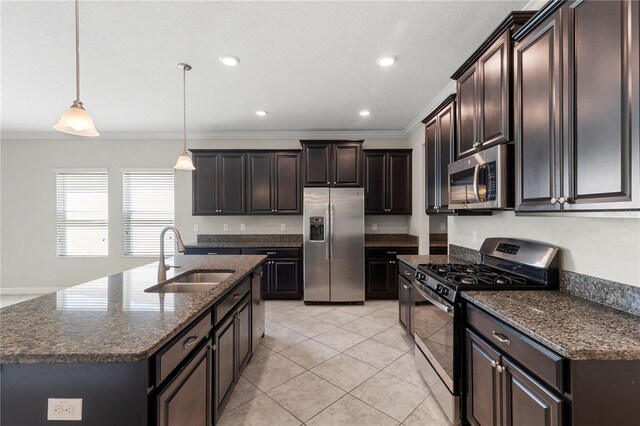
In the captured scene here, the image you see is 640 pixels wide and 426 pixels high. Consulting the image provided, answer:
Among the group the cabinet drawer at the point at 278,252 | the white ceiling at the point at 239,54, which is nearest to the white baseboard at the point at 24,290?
the white ceiling at the point at 239,54

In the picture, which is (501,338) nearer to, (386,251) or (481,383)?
(481,383)

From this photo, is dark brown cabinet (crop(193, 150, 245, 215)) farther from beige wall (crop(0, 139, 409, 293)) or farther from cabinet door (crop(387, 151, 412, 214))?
cabinet door (crop(387, 151, 412, 214))

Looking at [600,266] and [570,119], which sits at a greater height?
[570,119]

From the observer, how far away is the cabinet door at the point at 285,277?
4430 mm

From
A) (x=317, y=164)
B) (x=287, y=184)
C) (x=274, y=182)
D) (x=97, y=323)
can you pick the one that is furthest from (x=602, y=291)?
(x=274, y=182)

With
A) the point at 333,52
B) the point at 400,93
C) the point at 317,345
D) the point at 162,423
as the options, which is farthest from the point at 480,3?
the point at 317,345

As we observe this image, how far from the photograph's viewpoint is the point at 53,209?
16.1 feet

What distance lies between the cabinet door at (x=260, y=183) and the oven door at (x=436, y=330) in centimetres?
293

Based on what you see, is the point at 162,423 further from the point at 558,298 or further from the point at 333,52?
the point at 333,52

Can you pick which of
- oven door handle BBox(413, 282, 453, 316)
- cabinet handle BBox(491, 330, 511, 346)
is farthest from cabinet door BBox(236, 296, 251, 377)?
cabinet handle BBox(491, 330, 511, 346)

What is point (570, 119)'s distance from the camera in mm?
1310

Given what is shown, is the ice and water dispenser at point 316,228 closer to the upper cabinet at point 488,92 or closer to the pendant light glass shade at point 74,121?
the upper cabinet at point 488,92

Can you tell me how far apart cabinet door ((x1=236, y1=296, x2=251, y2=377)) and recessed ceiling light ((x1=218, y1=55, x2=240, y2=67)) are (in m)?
2.17

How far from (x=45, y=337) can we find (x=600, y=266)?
2622mm
